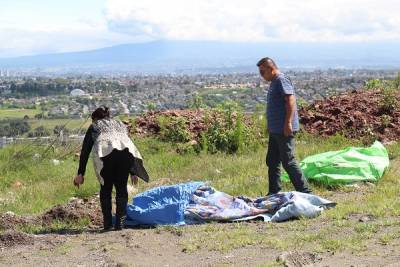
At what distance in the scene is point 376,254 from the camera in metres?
5.74

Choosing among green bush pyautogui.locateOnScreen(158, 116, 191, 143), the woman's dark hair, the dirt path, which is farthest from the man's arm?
green bush pyautogui.locateOnScreen(158, 116, 191, 143)

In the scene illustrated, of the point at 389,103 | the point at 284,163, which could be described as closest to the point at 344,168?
the point at 284,163

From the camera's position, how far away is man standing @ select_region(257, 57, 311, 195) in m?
8.11

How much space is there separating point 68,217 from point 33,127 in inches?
286

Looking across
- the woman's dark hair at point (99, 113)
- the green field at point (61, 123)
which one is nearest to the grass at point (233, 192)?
the green field at point (61, 123)

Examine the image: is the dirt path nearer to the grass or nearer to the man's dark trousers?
the grass

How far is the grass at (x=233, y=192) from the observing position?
645 centimetres

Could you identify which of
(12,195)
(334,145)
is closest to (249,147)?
(334,145)

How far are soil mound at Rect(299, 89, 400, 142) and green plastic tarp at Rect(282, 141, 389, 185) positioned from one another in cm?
330

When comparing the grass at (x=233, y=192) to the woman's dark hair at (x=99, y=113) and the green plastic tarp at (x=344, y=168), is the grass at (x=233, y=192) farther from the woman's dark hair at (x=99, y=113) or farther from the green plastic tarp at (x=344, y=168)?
the woman's dark hair at (x=99, y=113)

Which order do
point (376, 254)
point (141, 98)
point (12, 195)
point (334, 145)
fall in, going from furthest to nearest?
point (141, 98), point (334, 145), point (12, 195), point (376, 254)

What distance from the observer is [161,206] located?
7766 mm

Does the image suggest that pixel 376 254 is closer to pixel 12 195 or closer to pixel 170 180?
pixel 170 180

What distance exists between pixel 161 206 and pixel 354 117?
699cm
